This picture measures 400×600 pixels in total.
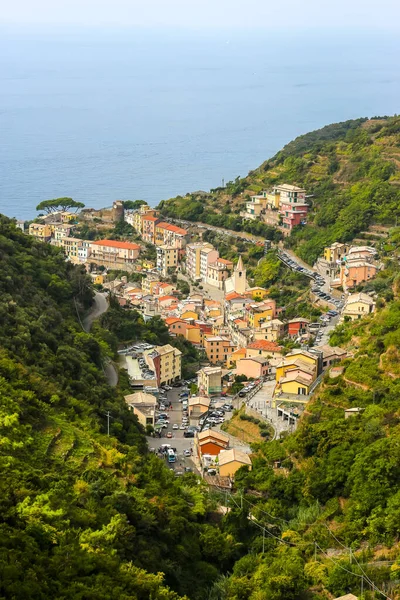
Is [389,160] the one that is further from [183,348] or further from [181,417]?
[181,417]

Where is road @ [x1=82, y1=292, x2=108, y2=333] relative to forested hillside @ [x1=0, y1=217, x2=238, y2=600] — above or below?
below

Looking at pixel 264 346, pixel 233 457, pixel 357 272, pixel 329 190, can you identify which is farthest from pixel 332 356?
pixel 329 190

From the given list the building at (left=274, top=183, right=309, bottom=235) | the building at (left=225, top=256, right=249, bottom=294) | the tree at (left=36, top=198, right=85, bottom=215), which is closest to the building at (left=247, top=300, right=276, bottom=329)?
the building at (left=225, top=256, right=249, bottom=294)

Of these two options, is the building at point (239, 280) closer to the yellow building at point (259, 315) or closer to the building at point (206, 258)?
the building at point (206, 258)

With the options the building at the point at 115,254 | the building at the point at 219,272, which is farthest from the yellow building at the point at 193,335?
the building at the point at 115,254

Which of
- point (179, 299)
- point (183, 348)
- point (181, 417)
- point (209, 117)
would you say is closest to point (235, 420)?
point (181, 417)

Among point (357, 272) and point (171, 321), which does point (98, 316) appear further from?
point (357, 272)

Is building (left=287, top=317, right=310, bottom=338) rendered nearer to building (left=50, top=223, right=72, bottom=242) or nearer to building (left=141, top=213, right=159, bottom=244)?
building (left=141, top=213, right=159, bottom=244)
